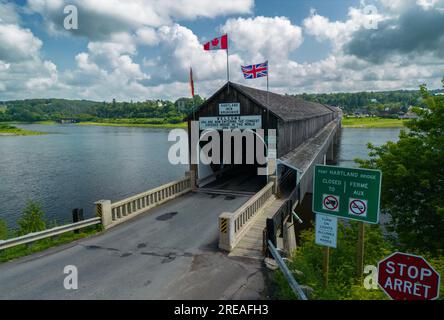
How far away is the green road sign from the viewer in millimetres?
6906

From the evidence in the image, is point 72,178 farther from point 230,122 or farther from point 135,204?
point 135,204

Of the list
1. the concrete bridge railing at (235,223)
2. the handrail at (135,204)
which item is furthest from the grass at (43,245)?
the concrete bridge railing at (235,223)

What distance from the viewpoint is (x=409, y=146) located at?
13422 mm

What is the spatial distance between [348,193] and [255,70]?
14414mm

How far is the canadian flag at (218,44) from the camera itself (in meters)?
19.2

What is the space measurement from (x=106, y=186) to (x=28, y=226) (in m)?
17.4

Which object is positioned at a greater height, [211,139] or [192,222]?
[211,139]

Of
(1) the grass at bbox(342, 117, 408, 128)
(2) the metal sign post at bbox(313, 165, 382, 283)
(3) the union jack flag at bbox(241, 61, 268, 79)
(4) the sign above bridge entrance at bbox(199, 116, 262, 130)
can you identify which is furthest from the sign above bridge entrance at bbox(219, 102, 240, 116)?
(1) the grass at bbox(342, 117, 408, 128)

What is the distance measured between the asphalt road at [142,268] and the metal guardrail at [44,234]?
0.80 metres
